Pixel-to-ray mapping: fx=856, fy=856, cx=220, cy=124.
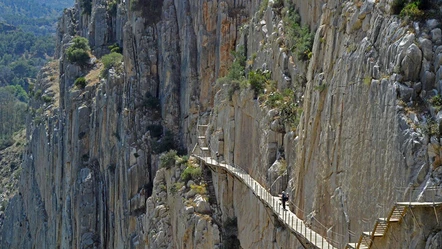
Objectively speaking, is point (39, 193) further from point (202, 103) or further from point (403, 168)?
point (403, 168)

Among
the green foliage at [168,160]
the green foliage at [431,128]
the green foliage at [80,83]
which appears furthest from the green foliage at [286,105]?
the green foliage at [80,83]

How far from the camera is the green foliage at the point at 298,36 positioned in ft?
116

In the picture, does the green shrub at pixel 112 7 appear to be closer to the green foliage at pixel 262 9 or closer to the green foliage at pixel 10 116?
the green foliage at pixel 262 9

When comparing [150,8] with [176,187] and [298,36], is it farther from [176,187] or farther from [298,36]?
[298,36]

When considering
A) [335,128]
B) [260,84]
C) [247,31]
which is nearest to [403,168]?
[335,128]

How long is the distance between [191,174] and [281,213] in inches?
661

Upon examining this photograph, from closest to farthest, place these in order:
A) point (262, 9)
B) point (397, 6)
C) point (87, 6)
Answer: point (397, 6) < point (262, 9) < point (87, 6)

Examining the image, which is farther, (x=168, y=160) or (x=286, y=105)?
(x=168, y=160)

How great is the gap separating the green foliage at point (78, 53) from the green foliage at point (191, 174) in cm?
3984

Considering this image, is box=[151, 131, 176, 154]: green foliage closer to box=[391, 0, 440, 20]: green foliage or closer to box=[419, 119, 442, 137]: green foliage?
box=[391, 0, 440, 20]: green foliage

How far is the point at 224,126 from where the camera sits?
44.7 m

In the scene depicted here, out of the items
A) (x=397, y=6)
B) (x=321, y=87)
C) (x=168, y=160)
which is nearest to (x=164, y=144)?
(x=168, y=160)

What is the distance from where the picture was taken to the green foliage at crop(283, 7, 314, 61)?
35.5 metres

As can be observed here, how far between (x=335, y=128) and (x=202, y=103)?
3151 centimetres
